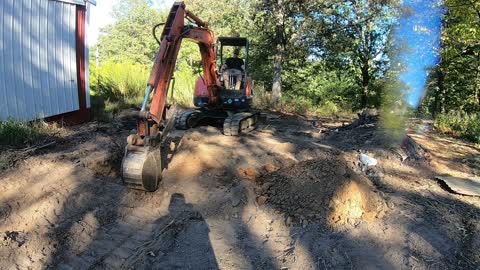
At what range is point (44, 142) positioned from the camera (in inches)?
289

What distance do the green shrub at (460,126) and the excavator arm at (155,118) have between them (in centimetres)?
747

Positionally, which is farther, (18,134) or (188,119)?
(188,119)

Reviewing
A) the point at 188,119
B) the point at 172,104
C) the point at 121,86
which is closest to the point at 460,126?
the point at 188,119

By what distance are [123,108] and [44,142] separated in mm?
5267

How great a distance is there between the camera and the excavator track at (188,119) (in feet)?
30.4

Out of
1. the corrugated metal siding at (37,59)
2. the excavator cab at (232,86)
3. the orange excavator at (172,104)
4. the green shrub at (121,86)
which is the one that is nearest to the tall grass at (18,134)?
the corrugated metal siding at (37,59)

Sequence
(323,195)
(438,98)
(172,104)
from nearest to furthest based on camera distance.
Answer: (323,195), (172,104), (438,98)

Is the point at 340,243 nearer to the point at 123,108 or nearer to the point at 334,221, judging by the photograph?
the point at 334,221

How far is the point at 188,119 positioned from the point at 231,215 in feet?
15.5

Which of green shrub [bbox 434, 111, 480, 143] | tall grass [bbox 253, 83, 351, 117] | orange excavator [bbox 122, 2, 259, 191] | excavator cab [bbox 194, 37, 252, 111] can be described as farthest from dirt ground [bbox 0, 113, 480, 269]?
tall grass [bbox 253, 83, 351, 117]

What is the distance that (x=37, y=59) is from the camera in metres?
8.88

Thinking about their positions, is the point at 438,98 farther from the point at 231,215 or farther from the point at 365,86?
the point at 231,215

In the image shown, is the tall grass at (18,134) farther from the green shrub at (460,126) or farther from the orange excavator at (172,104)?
the green shrub at (460,126)

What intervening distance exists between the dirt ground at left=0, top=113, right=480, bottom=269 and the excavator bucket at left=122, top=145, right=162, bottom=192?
366mm
